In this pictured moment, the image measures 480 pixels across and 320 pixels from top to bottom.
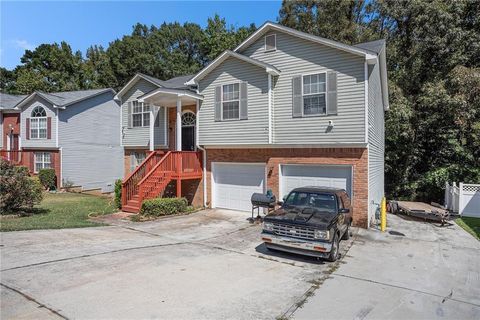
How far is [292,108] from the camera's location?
510 inches

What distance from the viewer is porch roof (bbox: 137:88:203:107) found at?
571 inches

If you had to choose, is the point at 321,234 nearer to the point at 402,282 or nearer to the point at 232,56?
the point at 402,282

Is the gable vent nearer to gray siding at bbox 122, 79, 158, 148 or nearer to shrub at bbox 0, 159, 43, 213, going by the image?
gray siding at bbox 122, 79, 158, 148

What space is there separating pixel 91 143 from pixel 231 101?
1618 centimetres

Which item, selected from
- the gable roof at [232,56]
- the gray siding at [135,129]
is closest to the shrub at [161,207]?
the gray siding at [135,129]

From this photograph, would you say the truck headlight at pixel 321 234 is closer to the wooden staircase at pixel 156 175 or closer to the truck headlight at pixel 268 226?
the truck headlight at pixel 268 226

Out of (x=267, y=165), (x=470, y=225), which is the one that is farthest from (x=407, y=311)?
(x=470, y=225)

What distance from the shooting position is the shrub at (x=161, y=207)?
1297cm

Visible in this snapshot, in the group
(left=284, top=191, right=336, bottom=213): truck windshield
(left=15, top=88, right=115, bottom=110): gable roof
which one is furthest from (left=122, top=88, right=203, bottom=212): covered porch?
(left=15, top=88, right=115, bottom=110): gable roof

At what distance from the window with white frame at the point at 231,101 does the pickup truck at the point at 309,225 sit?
6185 mm

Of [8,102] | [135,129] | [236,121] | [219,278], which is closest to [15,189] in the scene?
[135,129]

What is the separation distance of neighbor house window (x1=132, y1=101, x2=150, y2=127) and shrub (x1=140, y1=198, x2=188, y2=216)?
6.14 m

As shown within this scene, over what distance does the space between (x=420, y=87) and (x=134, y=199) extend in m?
19.4

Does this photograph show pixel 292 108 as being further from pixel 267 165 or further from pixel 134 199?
pixel 134 199
